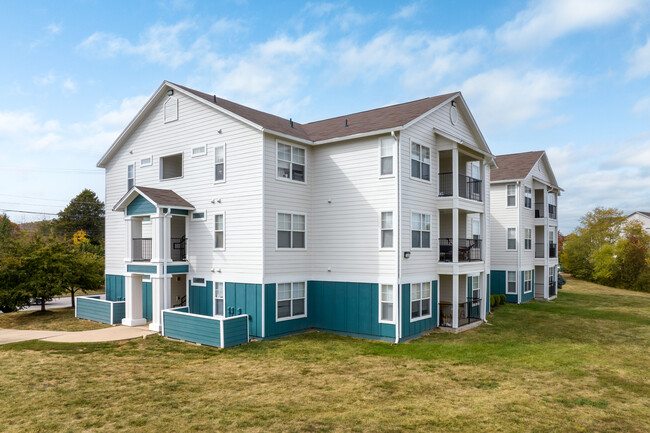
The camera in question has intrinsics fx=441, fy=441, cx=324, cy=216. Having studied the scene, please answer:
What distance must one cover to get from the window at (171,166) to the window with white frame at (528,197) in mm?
22723

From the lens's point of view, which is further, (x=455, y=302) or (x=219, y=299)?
(x=455, y=302)

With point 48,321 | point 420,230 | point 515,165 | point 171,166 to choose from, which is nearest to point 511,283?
point 515,165

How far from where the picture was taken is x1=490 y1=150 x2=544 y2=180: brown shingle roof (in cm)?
2984

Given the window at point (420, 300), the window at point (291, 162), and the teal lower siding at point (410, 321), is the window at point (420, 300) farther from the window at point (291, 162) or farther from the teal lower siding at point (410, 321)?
the window at point (291, 162)

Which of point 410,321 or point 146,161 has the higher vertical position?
point 146,161

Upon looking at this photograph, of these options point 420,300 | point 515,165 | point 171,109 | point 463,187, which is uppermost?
point 171,109

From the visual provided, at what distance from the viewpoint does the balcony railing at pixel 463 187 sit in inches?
781

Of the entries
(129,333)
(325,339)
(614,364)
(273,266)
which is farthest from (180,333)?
(614,364)

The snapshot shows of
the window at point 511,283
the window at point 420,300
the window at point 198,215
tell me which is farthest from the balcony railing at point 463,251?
the window at point 198,215

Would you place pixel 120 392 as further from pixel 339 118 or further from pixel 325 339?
pixel 339 118

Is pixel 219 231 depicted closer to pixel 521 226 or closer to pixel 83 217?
pixel 521 226

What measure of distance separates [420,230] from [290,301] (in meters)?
5.97

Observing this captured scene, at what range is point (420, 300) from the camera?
17.8 m

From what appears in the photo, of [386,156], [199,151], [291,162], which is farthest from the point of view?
[199,151]
